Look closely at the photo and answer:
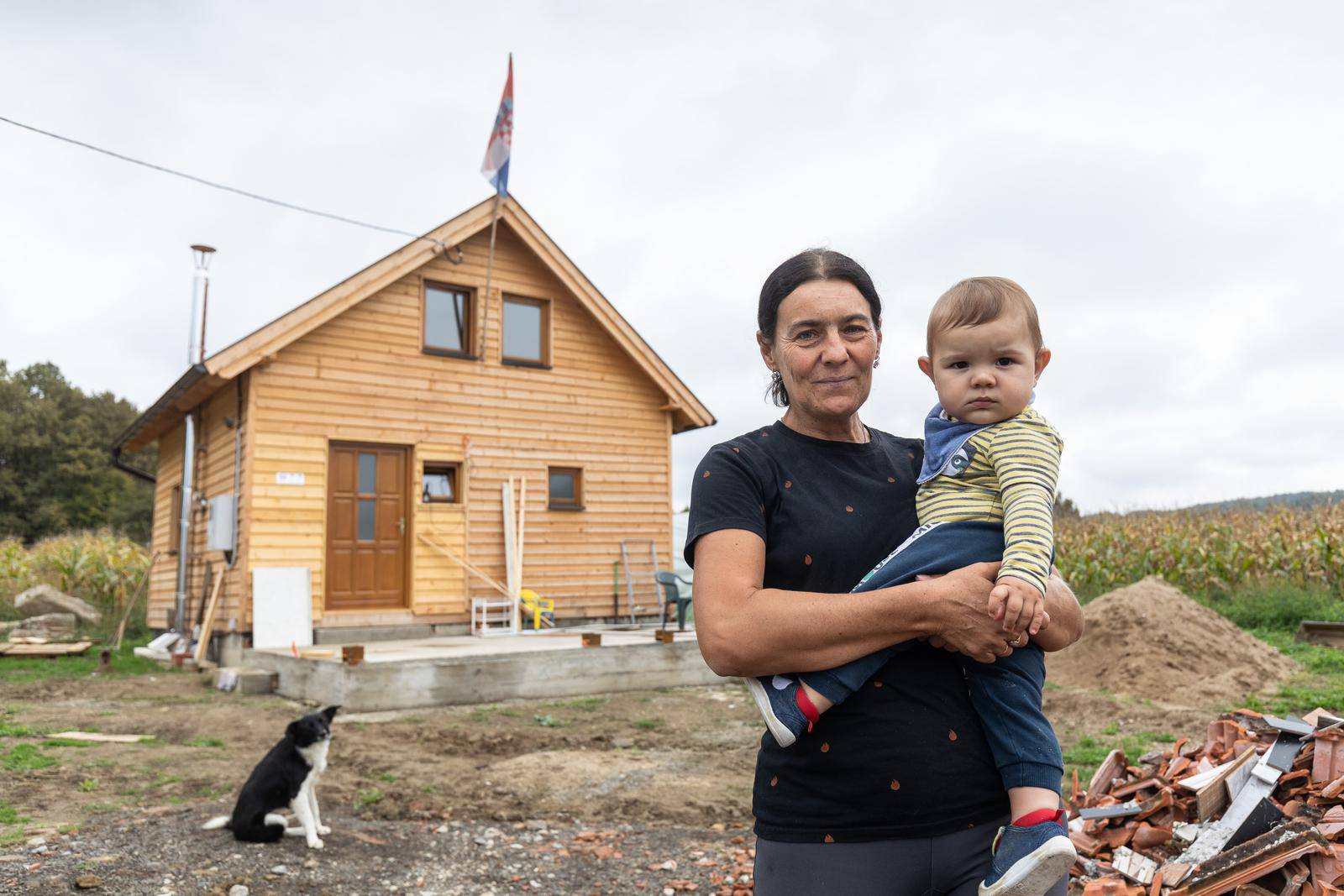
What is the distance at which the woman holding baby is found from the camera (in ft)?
5.59

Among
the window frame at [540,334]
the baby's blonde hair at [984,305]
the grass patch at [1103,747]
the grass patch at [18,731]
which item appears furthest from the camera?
the window frame at [540,334]

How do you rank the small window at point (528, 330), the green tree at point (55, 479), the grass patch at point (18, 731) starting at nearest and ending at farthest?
the grass patch at point (18, 731) < the small window at point (528, 330) < the green tree at point (55, 479)

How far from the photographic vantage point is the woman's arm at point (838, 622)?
1.69 meters

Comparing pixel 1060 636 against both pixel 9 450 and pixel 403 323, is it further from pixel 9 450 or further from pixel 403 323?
pixel 9 450

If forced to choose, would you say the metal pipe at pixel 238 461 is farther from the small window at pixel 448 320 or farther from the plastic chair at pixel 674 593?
the plastic chair at pixel 674 593

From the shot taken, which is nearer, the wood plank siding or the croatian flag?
the wood plank siding

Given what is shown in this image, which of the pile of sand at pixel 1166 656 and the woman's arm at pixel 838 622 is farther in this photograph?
the pile of sand at pixel 1166 656

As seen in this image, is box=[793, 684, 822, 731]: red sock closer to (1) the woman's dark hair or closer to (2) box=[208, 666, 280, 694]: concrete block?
(1) the woman's dark hair

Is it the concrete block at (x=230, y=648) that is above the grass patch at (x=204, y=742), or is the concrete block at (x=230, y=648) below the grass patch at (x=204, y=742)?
above

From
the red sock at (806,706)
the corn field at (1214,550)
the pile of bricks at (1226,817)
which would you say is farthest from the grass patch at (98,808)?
the corn field at (1214,550)

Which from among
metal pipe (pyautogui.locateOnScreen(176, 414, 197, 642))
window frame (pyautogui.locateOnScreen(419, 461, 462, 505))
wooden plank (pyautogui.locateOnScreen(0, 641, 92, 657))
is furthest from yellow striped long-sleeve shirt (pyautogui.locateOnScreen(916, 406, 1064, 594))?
wooden plank (pyautogui.locateOnScreen(0, 641, 92, 657))

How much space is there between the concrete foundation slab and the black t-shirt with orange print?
7.54 metres

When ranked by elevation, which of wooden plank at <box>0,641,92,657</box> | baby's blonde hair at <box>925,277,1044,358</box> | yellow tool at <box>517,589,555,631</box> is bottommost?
wooden plank at <box>0,641,92,657</box>

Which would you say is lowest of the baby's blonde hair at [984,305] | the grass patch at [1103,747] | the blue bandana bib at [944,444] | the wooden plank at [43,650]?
the wooden plank at [43,650]
